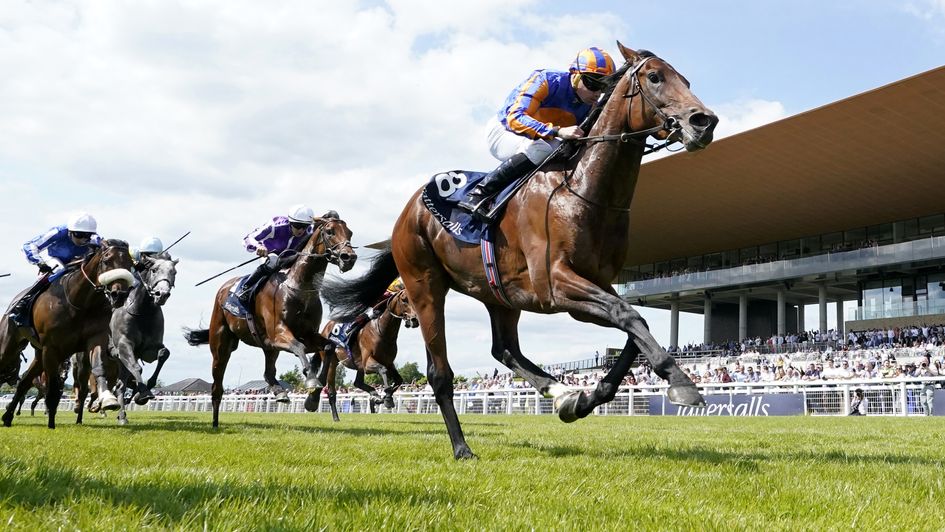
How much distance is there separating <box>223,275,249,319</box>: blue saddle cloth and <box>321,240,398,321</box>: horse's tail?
2601 millimetres

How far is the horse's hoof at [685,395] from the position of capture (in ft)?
13.7

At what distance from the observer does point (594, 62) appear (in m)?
5.95

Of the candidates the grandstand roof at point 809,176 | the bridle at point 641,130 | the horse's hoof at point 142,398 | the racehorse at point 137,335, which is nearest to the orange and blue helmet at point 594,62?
the bridle at point 641,130

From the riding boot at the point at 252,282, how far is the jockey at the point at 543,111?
5.76 m

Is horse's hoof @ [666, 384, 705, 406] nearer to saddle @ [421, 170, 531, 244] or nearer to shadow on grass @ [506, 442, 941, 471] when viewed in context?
shadow on grass @ [506, 442, 941, 471]

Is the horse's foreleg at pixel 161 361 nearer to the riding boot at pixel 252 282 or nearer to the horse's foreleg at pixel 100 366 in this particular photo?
the riding boot at pixel 252 282

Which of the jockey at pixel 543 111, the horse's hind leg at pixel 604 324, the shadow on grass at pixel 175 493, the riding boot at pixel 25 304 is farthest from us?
the riding boot at pixel 25 304

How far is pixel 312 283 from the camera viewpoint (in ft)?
34.6

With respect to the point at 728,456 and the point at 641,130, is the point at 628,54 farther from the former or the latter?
the point at 728,456

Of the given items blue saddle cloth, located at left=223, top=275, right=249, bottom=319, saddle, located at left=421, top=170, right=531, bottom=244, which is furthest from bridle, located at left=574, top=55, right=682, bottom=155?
blue saddle cloth, located at left=223, top=275, right=249, bottom=319

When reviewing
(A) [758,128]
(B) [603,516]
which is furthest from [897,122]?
(B) [603,516]

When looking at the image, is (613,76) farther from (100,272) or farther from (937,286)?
(937,286)

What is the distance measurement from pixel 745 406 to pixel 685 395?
1676 centimetres

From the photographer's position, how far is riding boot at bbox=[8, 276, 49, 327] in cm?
984
